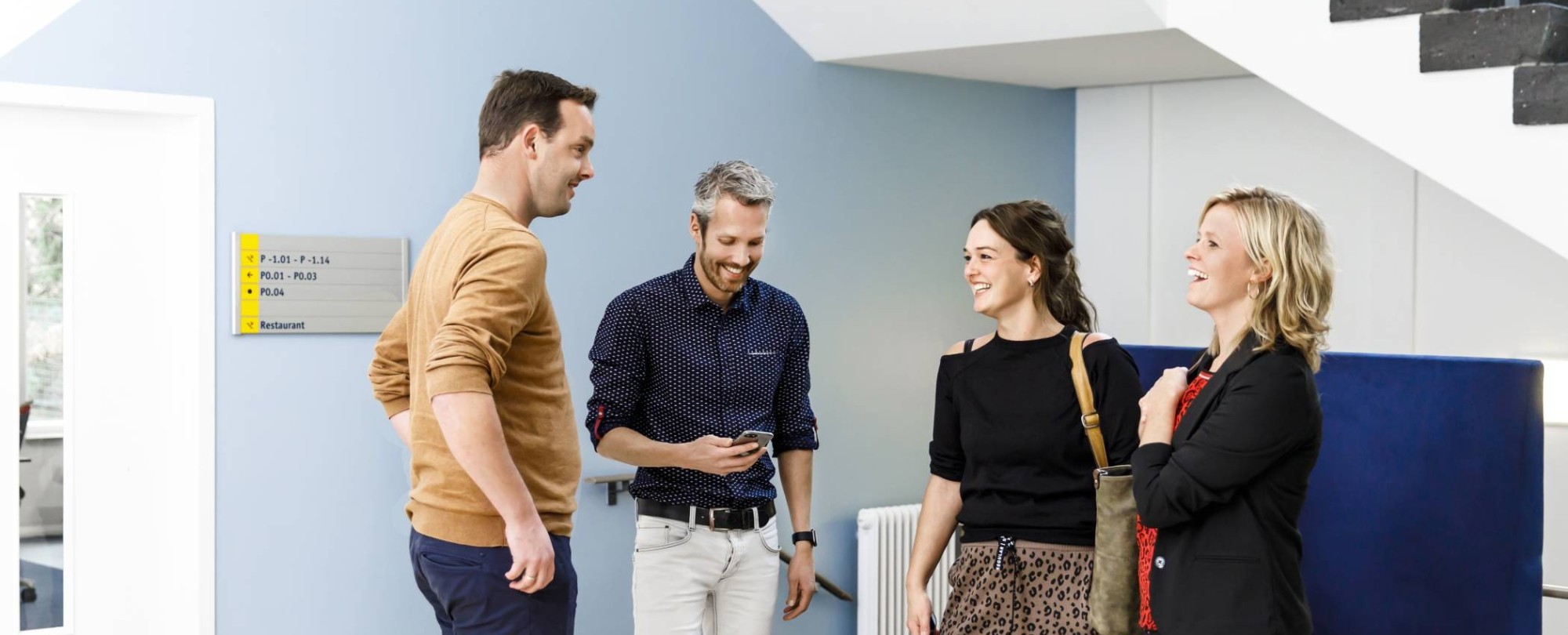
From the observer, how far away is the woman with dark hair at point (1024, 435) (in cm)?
241

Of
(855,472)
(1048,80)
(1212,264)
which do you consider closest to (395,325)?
(1212,264)

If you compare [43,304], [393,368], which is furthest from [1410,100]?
[43,304]

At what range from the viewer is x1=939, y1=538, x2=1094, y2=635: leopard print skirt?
2.39m

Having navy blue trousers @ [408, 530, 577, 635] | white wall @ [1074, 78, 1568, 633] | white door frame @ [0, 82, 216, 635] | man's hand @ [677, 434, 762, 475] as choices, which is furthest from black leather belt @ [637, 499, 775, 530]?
white wall @ [1074, 78, 1568, 633]

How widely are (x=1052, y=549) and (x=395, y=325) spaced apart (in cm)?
118

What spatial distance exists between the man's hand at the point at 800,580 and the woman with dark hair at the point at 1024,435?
35 cm

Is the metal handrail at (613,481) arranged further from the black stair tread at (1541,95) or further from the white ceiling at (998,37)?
the black stair tread at (1541,95)

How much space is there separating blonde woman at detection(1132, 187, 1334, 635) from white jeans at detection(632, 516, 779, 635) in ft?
2.92

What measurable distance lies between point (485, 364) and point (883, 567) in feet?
9.29

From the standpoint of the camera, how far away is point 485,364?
196 cm

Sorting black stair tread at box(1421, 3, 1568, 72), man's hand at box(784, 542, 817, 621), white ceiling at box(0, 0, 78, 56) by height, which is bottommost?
man's hand at box(784, 542, 817, 621)

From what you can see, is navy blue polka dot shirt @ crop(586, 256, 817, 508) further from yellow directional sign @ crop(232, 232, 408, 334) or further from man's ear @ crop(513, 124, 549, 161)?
yellow directional sign @ crop(232, 232, 408, 334)

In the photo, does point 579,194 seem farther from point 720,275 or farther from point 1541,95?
point 1541,95

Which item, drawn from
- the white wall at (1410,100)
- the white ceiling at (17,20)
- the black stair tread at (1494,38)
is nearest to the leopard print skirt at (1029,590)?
the white wall at (1410,100)
